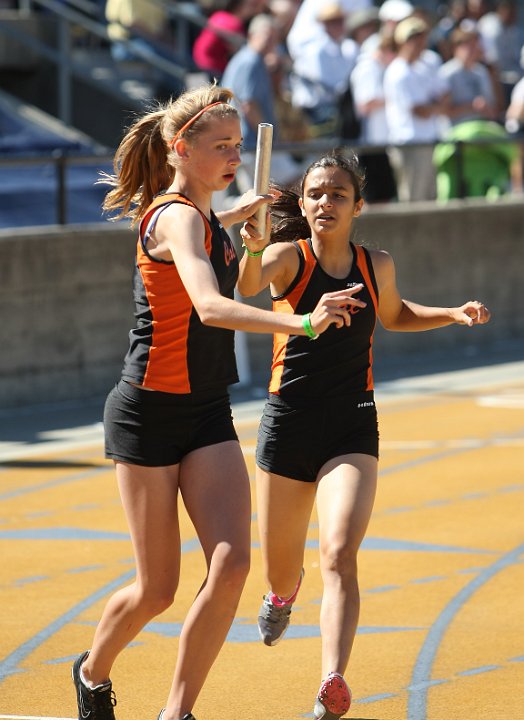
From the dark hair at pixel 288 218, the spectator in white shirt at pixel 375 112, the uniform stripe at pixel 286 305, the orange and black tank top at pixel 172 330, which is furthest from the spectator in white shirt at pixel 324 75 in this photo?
the orange and black tank top at pixel 172 330

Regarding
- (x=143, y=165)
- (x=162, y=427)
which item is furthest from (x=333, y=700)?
(x=143, y=165)

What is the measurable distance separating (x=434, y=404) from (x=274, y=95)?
4.01 meters

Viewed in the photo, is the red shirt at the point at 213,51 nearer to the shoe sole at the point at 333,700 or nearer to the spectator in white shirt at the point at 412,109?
the spectator in white shirt at the point at 412,109

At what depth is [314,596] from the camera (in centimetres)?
699

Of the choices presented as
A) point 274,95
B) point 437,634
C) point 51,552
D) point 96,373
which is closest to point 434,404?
point 96,373

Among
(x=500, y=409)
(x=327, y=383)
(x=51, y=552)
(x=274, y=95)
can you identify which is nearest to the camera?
(x=327, y=383)

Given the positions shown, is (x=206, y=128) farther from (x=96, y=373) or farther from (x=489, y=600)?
(x=96, y=373)

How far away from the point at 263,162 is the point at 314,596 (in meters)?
2.68

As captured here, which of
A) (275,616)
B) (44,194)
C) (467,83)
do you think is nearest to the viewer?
(275,616)

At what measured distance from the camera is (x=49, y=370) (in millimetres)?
12430

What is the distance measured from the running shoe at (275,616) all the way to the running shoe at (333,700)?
1.00m

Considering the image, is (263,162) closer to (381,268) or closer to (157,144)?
(157,144)

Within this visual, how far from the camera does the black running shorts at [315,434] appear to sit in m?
5.61

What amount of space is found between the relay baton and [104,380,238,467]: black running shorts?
636mm
